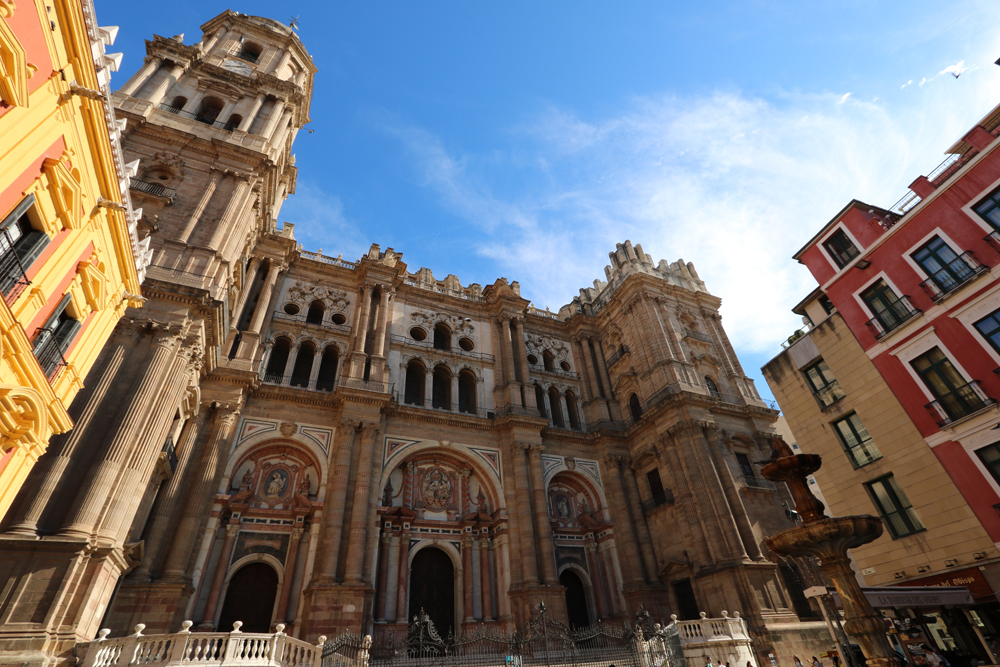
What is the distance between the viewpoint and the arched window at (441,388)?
27.0m

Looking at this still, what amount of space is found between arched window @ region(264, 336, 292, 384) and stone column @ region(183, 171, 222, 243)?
7.00m

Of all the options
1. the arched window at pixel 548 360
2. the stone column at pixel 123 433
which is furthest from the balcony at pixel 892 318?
the stone column at pixel 123 433

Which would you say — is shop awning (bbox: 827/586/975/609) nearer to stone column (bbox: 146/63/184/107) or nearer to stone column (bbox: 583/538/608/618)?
stone column (bbox: 583/538/608/618)

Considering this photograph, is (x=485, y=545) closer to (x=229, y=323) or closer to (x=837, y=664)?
(x=837, y=664)

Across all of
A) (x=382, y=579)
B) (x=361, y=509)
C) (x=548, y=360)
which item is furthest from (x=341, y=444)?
(x=548, y=360)

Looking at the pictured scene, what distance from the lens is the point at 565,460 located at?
1046 inches

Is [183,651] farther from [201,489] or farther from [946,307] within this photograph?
[946,307]

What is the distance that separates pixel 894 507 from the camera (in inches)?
637

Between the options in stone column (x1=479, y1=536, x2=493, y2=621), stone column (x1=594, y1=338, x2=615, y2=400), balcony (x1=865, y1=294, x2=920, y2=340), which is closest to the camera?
balcony (x1=865, y1=294, x2=920, y2=340)

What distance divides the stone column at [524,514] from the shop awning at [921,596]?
11.4 metres

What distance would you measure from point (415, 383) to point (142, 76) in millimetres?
21082

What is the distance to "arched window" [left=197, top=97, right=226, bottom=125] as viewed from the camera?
26906mm

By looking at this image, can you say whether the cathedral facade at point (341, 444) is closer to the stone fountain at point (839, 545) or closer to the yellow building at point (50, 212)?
the yellow building at point (50, 212)

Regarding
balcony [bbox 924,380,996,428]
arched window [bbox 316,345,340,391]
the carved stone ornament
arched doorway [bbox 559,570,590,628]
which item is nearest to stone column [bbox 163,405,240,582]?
arched window [bbox 316,345,340,391]
